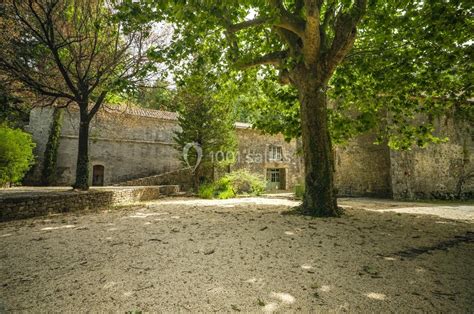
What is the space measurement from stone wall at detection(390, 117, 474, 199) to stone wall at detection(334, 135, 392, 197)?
54 centimetres

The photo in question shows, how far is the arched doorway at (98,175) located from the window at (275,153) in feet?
48.0

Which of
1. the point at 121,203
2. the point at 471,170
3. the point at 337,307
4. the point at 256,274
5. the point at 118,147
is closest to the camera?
the point at 337,307

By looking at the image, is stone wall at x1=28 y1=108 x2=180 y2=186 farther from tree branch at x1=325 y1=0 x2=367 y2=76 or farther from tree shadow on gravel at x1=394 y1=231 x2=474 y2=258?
tree shadow on gravel at x1=394 y1=231 x2=474 y2=258

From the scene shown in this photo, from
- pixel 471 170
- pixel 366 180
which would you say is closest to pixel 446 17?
pixel 366 180

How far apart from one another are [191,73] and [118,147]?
16.0 meters

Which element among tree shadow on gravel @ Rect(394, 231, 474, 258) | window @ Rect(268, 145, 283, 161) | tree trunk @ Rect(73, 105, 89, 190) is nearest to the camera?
tree shadow on gravel @ Rect(394, 231, 474, 258)

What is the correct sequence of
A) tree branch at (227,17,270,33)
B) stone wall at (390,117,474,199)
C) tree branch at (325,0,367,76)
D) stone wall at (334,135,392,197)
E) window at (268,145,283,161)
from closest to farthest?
tree branch at (227,17,270,33) → tree branch at (325,0,367,76) → stone wall at (390,117,474,199) → stone wall at (334,135,392,197) → window at (268,145,283,161)

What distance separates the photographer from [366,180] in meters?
14.0

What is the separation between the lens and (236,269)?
9.63 feet

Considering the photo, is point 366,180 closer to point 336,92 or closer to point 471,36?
point 336,92

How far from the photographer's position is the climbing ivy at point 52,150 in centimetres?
1748

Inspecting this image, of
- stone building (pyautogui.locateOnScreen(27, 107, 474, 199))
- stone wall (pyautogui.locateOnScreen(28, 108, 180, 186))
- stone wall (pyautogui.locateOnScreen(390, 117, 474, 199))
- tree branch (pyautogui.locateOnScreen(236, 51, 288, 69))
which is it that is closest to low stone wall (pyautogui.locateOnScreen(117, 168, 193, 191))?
stone building (pyautogui.locateOnScreen(27, 107, 474, 199))

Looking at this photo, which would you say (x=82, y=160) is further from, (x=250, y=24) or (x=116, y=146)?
(x=116, y=146)

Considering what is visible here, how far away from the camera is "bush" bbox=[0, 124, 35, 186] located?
34.9 feet
